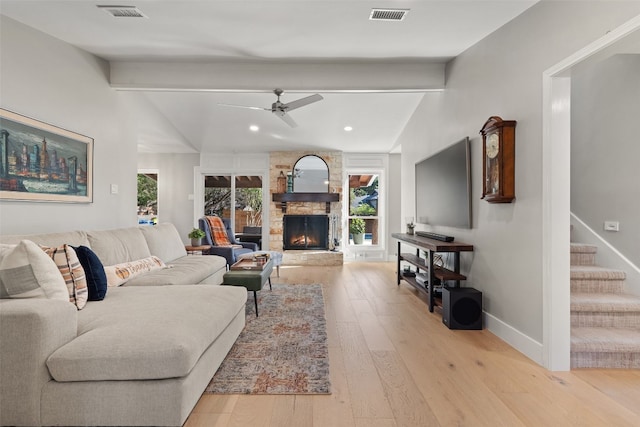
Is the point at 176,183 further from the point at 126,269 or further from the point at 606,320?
the point at 606,320

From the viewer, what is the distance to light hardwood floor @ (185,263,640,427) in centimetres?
166

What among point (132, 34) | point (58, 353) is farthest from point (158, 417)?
point (132, 34)

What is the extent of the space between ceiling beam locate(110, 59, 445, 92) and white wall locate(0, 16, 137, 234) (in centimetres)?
41

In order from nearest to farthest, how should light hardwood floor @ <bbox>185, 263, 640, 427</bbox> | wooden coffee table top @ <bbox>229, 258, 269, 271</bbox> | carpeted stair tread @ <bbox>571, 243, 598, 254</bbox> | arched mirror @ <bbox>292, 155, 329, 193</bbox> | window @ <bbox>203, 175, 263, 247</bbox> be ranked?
light hardwood floor @ <bbox>185, 263, 640, 427</bbox> < carpeted stair tread @ <bbox>571, 243, 598, 254</bbox> < wooden coffee table top @ <bbox>229, 258, 269, 271</bbox> < arched mirror @ <bbox>292, 155, 329, 193</bbox> < window @ <bbox>203, 175, 263, 247</bbox>

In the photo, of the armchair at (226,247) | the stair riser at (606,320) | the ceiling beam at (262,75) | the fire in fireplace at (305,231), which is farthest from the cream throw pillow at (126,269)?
the stair riser at (606,320)

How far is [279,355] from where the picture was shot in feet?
7.75

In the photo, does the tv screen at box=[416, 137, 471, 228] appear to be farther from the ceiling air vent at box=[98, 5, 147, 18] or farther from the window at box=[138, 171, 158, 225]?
the window at box=[138, 171, 158, 225]

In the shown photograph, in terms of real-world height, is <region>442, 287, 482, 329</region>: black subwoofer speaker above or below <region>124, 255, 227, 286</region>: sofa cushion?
below

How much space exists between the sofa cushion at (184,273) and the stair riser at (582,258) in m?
3.83

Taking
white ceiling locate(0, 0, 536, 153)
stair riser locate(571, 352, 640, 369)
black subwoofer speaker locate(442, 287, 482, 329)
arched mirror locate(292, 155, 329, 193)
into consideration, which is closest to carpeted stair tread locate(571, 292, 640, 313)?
stair riser locate(571, 352, 640, 369)

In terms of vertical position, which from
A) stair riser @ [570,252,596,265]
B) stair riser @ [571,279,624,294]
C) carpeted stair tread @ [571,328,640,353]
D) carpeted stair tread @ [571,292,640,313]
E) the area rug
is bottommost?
the area rug

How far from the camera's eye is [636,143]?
286 centimetres

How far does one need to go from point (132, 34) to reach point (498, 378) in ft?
14.1

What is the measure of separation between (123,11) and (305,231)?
4.91 m
